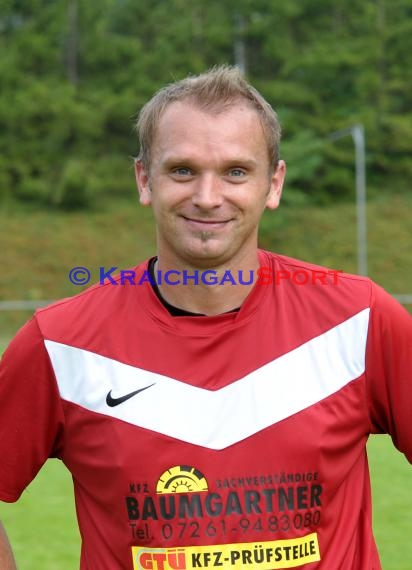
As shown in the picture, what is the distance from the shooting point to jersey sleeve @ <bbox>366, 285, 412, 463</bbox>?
2.37m

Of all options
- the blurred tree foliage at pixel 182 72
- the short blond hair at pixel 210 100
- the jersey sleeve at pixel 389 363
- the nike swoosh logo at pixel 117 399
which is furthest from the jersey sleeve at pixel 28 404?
the blurred tree foliage at pixel 182 72

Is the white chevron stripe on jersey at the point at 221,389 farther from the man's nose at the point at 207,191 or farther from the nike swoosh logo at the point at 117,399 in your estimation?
the man's nose at the point at 207,191

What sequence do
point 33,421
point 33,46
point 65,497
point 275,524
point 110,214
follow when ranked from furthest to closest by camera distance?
1. point 33,46
2. point 110,214
3. point 65,497
4. point 33,421
5. point 275,524

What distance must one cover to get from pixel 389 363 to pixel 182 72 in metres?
33.9

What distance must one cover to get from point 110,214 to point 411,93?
14842 mm

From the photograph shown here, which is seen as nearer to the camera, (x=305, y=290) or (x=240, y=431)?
(x=240, y=431)

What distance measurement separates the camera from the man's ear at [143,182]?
2.47 metres

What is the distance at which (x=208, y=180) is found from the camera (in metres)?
2.30

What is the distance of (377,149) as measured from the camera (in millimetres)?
37812

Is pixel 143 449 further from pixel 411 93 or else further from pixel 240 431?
pixel 411 93

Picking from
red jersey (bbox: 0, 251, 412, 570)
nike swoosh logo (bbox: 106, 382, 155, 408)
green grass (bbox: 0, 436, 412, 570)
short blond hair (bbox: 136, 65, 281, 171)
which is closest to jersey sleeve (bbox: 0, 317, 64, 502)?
red jersey (bbox: 0, 251, 412, 570)

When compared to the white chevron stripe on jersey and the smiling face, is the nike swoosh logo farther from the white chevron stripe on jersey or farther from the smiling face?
the smiling face

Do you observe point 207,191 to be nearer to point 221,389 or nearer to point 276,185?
point 276,185

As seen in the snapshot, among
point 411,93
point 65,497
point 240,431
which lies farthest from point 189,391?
point 411,93
